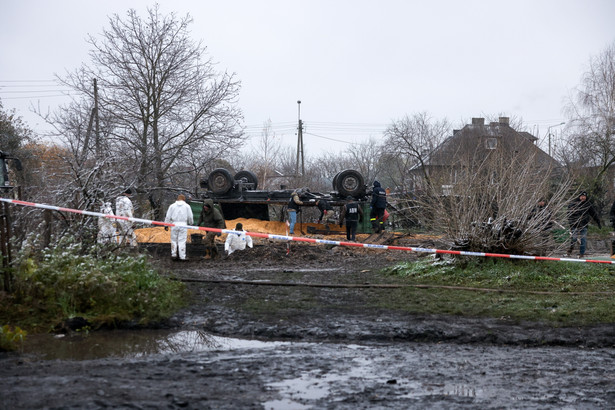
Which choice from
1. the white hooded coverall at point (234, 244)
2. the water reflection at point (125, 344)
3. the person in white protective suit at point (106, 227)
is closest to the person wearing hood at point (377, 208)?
the white hooded coverall at point (234, 244)

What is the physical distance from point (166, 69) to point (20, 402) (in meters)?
24.6

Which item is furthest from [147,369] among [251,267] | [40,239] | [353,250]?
[353,250]

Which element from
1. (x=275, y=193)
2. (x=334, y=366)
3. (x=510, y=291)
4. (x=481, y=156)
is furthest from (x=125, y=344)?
(x=275, y=193)

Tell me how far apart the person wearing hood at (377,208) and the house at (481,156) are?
127 centimetres

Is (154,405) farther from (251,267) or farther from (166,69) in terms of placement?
(166,69)

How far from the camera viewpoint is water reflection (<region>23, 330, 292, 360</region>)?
618cm

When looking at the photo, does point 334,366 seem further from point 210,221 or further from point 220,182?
point 220,182

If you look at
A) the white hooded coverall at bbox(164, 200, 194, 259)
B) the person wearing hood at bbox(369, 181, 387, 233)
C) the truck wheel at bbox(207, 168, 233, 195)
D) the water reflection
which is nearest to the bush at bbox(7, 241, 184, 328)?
the water reflection

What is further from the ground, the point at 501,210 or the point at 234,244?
the point at 501,210

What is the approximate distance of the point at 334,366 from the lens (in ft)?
19.1

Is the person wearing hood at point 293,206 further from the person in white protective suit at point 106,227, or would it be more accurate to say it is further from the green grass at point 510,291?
the person in white protective suit at point 106,227

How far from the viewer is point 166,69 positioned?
27469 mm

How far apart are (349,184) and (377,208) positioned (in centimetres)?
143

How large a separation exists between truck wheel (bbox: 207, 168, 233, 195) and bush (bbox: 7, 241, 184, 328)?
51.1ft
